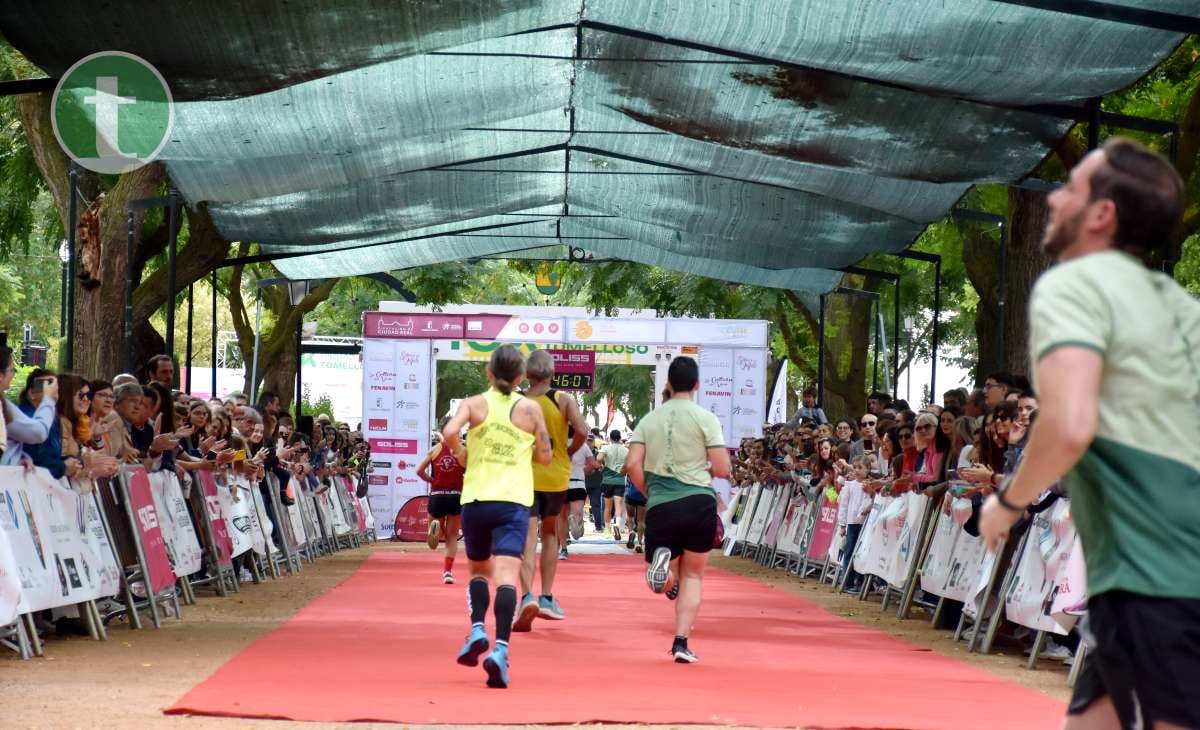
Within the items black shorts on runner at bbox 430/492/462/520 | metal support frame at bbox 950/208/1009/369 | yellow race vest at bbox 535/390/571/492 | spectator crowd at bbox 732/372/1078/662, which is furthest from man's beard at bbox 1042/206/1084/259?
black shorts on runner at bbox 430/492/462/520

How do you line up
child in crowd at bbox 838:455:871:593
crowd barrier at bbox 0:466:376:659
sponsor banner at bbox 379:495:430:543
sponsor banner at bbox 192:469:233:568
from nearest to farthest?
→ crowd barrier at bbox 0:466:376:659, sponsor banner at bbox 192:469:233:568, child in crowd at bbox 838:455:871:593, sponsor banner at bbox 379:495:430:543

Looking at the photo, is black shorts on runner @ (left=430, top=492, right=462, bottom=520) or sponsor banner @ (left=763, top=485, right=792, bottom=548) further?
sponsor banner @ (left=763, top=485, right=792, bottom=548)

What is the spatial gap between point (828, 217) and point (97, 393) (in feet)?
31.4

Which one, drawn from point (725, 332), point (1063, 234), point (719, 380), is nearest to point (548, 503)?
point (1063, 234)

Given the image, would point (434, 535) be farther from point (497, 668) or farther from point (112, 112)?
point (497, 668)

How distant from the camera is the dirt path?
7719mm

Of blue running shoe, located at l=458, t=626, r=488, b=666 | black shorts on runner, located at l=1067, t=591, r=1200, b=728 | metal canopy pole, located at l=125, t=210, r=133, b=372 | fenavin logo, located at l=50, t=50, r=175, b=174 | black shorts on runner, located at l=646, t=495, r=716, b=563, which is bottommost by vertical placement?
blue running shoe, located at l=458, t=626, r=488, b=666

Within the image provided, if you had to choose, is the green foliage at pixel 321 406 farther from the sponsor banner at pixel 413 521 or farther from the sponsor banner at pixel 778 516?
the sponsor banner at pixel 778 516

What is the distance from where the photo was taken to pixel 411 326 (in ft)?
108

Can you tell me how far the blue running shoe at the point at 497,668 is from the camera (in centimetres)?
903

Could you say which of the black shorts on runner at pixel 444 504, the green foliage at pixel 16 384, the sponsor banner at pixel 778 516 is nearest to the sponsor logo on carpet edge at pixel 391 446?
the green foliage at pixel 16 384

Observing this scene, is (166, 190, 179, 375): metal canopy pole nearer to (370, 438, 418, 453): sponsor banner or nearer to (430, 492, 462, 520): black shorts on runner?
(430, 492, 462, 520): black shorts on runner

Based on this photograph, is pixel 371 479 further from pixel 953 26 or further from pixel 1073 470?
pixel 1073 470

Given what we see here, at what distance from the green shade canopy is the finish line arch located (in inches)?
364
